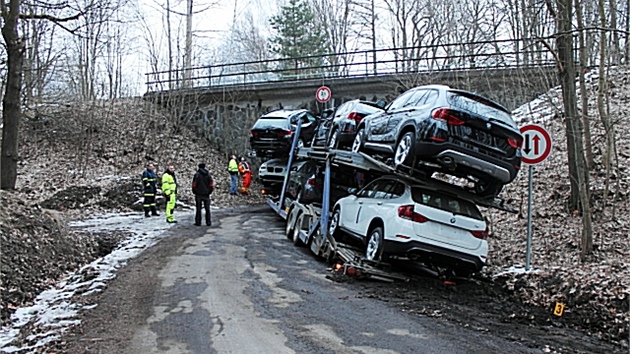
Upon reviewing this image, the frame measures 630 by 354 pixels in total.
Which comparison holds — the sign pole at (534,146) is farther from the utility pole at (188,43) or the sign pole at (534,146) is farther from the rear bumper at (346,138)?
the utility pole at (188,43)

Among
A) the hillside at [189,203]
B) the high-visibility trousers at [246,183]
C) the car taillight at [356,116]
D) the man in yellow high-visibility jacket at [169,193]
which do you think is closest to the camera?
the hillside at [189,203]

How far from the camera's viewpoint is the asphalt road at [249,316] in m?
5.97

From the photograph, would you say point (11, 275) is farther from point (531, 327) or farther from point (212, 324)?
point (531, 327)

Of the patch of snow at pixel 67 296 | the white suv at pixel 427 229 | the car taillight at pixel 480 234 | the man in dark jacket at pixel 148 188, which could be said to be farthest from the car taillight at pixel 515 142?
the man in dark jacket at pixel 148 188

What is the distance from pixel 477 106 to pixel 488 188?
1.36 m

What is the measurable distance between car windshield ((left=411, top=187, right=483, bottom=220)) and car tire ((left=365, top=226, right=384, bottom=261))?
2.71 feet

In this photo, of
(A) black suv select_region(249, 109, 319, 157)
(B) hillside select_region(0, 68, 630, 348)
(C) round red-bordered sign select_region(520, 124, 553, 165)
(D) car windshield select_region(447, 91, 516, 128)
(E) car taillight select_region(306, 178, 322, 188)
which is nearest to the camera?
(B) hillside select_region(0, 68, 630, 348)

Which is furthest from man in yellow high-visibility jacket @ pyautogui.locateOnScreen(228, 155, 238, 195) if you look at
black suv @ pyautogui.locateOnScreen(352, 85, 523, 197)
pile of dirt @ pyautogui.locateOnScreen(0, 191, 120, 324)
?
black suv @ pyautogui.locateOnScreen(352, 85, 523, 197)

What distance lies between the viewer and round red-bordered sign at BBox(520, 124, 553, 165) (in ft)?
32.0

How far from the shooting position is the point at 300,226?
1271cm

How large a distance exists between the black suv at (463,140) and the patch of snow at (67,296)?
5171mm

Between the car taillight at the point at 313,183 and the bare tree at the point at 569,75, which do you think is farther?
the car taillight at the point at 313,183

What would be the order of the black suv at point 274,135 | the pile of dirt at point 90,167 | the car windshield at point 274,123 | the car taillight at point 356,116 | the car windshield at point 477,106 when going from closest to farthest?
1. the car windshield at point 477,106
2. the pile of dirt at point 90,167
3. the car taillight at point 356,116
4. the black suv at point 274,135
5. the car windshield at point 274,123

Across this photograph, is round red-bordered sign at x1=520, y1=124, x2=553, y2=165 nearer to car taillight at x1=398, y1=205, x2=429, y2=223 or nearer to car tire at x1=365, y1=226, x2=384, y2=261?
car taillight at x1=398, y1=205, x2=429, y2=223
